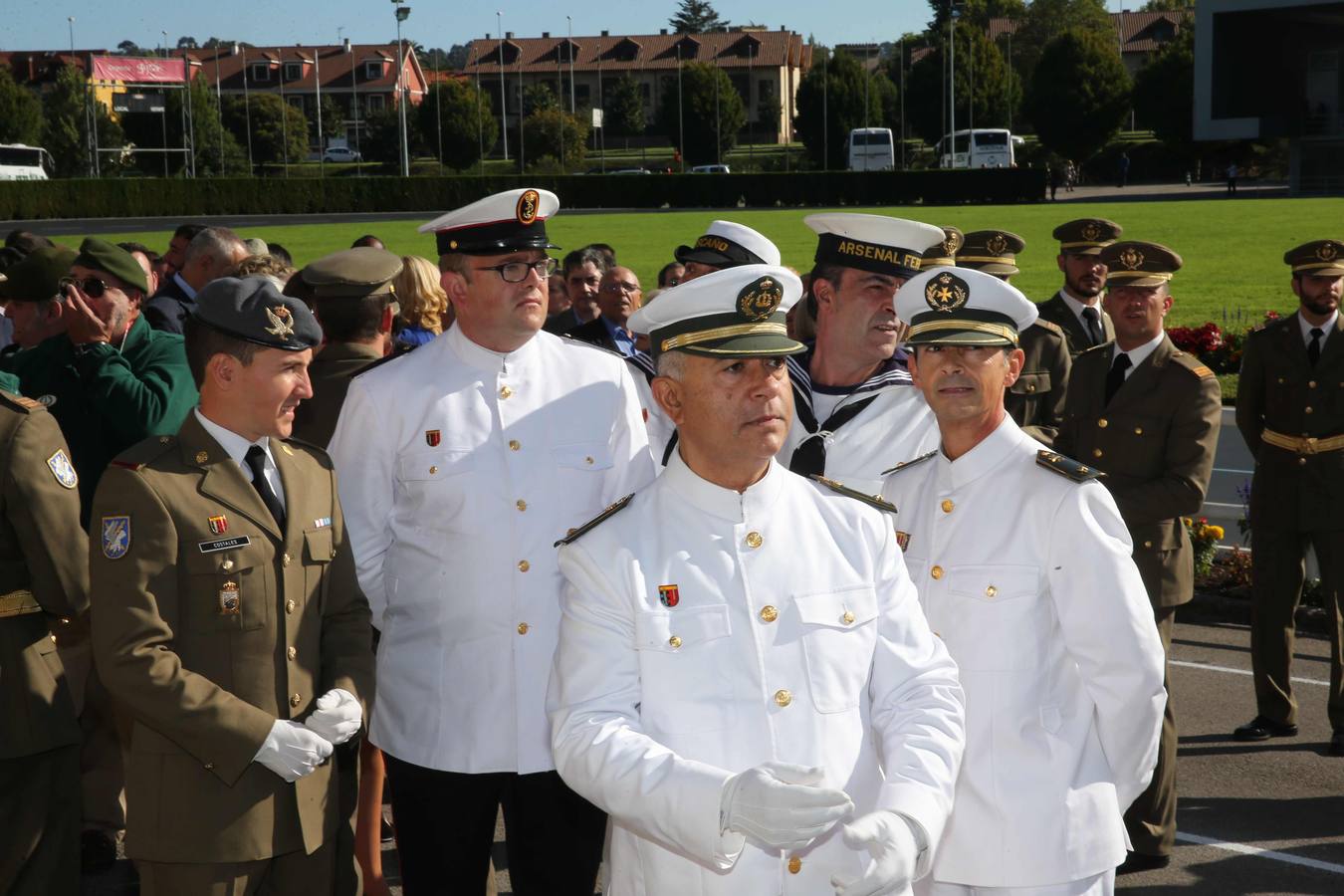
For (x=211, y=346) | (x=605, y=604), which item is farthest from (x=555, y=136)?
(x=605, y=604)

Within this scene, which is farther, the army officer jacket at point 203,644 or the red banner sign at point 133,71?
the red banner sign at point 133,71

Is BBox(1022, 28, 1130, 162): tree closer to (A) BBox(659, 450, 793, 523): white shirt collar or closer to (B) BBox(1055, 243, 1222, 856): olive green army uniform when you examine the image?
(B) BBox(1055, 243, 1222, 856): olive green army uniform

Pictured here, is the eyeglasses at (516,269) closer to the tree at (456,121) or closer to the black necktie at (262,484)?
the black necktie at (262,484)

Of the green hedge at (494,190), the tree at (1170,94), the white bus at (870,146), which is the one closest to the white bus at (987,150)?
the white bus at (870,146)

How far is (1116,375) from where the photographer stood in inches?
264

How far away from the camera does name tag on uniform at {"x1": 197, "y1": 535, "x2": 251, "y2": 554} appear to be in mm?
3689

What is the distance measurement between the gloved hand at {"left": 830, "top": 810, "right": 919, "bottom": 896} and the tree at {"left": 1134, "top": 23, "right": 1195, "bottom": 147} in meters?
77.1

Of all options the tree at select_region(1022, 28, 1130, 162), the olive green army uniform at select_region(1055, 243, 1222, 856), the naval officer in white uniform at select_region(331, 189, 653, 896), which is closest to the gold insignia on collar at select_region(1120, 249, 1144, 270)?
the olive green army uniform at select_region(1055, 243, 1222, 856)

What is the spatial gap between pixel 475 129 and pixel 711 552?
301 feet

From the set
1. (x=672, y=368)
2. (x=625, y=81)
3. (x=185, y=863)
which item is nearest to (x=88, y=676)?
(x=185, y=863)

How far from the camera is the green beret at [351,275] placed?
584 cm

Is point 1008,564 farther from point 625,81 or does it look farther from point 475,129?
point 625,81

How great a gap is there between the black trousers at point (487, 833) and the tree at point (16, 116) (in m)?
97.9

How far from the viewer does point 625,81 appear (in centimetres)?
11281
